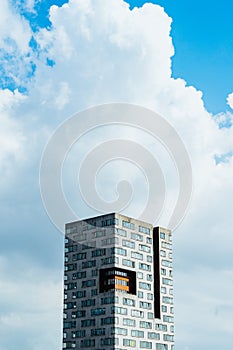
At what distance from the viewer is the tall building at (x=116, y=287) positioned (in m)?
171

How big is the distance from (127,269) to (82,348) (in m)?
28.7

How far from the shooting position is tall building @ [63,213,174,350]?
171375 mm

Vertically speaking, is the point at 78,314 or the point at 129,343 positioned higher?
the point at 78,314

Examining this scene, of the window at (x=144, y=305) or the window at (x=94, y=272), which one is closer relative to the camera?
the window at (x=94, y=272)

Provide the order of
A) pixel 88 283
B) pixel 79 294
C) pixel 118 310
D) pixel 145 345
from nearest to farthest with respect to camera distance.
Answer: pixel 118 310 → pixel 145 345 → pixel 88 283 → pixel 79 294

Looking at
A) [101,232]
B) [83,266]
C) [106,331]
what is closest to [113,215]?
[101,232]

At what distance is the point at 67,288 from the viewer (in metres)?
185

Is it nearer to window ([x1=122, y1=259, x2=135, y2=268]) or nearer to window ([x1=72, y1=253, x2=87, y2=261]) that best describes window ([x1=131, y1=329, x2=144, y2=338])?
window ([x1=122, y1=259, x2=135, y2=268])

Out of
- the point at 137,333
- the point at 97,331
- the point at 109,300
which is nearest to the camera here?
the point at 109,300

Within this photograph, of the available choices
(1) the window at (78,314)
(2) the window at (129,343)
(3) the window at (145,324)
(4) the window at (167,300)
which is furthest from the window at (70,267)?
(4) the window at (167,300)

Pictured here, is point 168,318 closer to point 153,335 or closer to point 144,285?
point 153,335

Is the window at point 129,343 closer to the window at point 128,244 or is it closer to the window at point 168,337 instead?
the window at point 168,337

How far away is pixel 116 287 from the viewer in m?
173

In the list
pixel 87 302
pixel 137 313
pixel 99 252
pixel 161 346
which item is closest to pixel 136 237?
pixel 99 252
